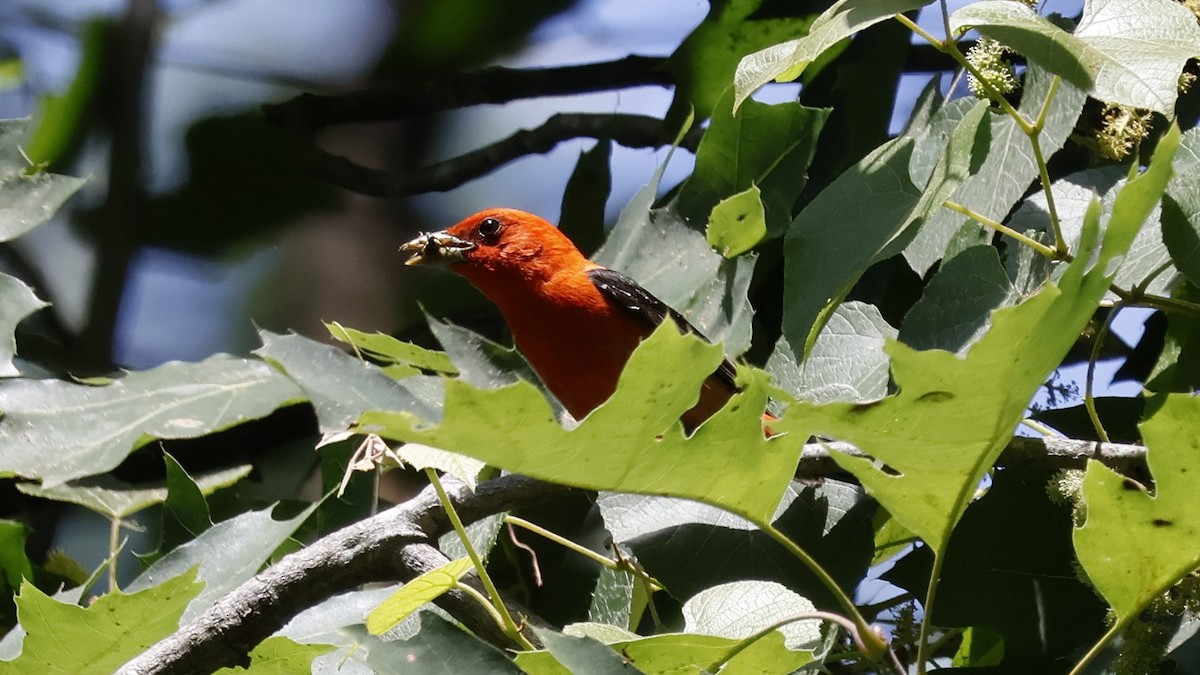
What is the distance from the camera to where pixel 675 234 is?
2.07 metres

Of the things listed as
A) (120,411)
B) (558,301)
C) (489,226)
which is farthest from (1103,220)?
(120,411)

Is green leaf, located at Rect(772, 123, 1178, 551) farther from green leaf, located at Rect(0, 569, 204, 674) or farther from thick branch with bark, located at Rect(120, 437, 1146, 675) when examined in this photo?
green leaf, located at Rect(0, 569, 204, 674)

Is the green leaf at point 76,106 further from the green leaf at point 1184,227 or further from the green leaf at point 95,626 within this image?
the green leaf at point 1184,227

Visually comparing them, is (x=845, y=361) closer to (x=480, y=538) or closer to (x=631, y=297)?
(x=480, y=538)

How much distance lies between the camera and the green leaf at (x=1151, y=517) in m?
0.98

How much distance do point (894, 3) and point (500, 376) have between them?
0.89 meters

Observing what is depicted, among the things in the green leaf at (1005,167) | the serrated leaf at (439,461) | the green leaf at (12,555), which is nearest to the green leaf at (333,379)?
the serrated leaf at (439,461)

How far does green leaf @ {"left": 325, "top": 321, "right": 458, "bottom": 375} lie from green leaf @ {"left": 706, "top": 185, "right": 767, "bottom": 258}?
18.6 inches

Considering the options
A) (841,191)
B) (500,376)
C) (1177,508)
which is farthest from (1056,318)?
(500,376)

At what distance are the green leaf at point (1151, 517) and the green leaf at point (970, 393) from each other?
115mm

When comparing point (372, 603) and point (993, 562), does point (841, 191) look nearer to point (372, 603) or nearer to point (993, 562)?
point (993, 562)

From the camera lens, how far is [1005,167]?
1.61 metres

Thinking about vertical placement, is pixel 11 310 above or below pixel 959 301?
below

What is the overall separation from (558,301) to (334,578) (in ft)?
3.95
